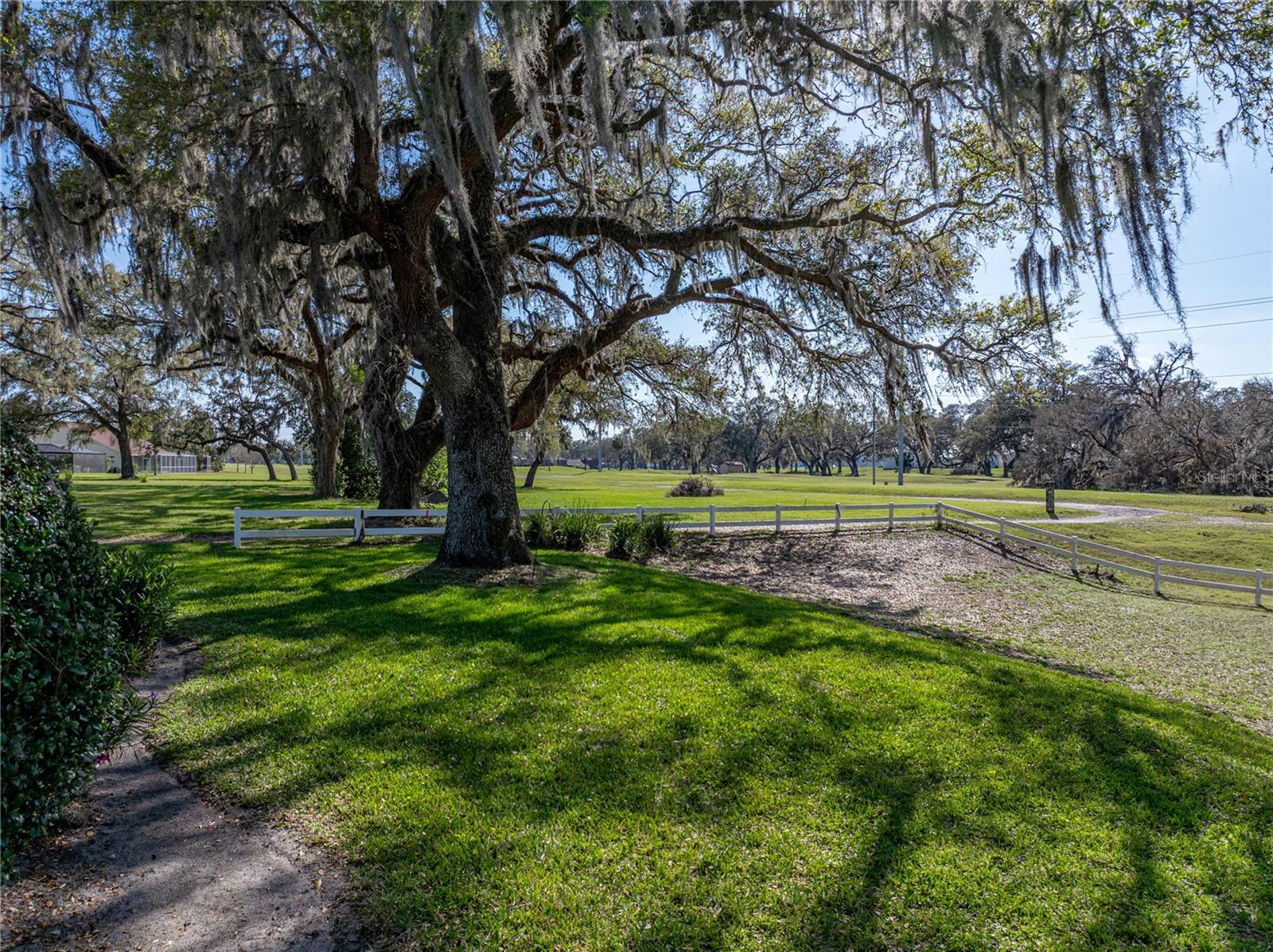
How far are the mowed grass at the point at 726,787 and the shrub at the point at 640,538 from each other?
6956 millimetres

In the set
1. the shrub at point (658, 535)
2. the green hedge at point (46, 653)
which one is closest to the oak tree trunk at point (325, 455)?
the shrub at point (658, 535)

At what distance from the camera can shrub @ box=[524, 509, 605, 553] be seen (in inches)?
551

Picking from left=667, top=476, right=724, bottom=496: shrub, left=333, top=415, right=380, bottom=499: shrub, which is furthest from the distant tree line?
left=333, top=415, right=380, bottom=499: shrub

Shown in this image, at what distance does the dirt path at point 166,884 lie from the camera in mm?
2557

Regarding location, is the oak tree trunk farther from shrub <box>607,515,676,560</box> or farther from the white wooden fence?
shrub <box>607,515,676,560</box>

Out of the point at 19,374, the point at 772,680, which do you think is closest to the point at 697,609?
the point at 772,680

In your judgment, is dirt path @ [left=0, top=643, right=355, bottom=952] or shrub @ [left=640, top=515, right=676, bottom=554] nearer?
dirt path @ [left=0, top=643, right=355, bottom=952]

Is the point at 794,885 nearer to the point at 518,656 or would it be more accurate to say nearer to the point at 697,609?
the point at 518,656

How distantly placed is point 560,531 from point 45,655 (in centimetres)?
1144

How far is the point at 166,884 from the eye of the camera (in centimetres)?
287

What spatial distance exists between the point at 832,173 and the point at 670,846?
35.7 ft

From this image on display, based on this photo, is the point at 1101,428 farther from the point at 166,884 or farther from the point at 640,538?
the point at 166,884

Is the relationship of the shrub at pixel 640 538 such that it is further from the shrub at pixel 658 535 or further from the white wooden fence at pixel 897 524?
the white wooden fence at pixel 897 524

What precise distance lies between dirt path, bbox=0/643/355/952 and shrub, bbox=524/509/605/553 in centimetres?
1034
